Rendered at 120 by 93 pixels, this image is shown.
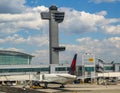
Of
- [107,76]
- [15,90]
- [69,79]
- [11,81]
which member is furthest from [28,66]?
[15,90]

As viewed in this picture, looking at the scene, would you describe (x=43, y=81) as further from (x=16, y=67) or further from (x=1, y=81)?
(x=16, y=67)

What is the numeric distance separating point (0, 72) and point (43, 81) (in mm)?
74236

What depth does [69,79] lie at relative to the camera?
356 feet

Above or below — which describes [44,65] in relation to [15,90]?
above

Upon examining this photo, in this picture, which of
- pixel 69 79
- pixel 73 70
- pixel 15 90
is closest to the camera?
pixel 15 90

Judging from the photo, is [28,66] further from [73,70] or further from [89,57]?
[73,70]

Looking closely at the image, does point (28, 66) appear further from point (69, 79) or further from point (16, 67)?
point (69, 79)

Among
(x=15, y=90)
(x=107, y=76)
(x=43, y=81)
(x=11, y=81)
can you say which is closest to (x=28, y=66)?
(x=11, y=81)

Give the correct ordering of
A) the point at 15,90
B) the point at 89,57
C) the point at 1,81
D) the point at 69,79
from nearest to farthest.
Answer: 1. the point at 15,90
2. the point at 69,79
3. the point at 1,81
4. the point at 89,57

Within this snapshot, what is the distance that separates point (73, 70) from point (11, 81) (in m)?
55.1

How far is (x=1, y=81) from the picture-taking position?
161 meters

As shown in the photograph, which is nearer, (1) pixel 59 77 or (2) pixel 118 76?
(1) pixel 59 77

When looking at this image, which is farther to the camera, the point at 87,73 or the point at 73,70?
the point at 87,73

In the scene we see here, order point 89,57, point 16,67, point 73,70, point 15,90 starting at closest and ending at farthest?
point 15,90 < point 73,70 < point 89,57 < point 16,67
